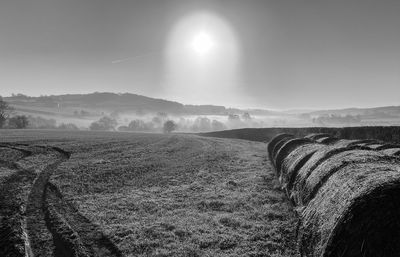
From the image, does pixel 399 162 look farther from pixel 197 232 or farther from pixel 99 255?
pixel 99 255

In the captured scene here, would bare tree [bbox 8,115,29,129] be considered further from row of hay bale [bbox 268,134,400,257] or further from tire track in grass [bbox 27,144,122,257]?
row of hay bale [bbox 268,134,400,257]

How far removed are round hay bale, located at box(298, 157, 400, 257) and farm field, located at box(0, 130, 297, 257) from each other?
2351 millimetres

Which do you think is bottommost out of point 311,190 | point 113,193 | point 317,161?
point 113,193

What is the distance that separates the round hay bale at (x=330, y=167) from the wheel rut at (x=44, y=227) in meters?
5.18

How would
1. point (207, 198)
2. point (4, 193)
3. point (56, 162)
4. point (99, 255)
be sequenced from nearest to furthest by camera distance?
point (99, 255), point (4, 193), point (207, 198), point (56, 162)

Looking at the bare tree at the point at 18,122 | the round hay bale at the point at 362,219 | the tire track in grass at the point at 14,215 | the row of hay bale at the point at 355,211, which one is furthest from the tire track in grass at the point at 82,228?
the bare tree at the point at 18,122

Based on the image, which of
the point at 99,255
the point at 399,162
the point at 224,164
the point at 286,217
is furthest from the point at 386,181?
the point at 224,164

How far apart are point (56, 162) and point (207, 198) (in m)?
12.1

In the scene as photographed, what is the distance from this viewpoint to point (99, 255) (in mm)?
7371

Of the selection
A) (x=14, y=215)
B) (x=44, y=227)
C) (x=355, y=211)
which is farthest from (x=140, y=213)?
(x=355, y=211)

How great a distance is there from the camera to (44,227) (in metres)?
8.57

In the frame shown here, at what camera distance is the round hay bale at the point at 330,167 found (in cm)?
726

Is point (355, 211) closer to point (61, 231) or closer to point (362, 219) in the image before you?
point (362, 219)

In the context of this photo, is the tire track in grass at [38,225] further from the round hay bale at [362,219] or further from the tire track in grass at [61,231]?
the round hay bale at [362,219]
